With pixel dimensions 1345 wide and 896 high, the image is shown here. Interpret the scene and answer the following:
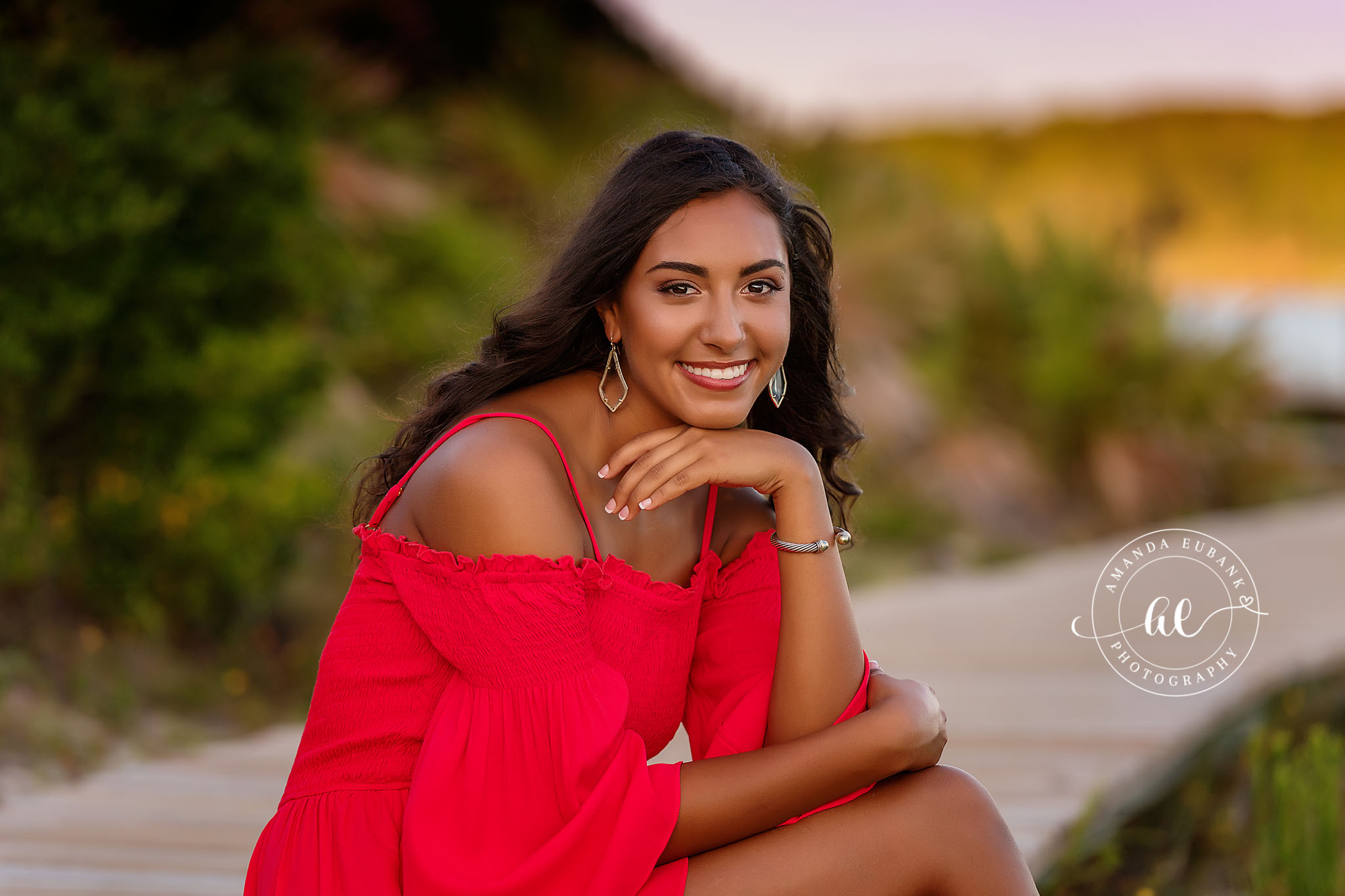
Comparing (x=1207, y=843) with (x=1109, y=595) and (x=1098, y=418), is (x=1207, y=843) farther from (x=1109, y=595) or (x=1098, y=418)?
(x=1098, y=418)

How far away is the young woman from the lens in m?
1.57

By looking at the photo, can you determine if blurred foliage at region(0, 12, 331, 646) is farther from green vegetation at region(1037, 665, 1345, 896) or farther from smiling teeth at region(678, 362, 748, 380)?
green vegetation at region(1037, 665, 1345, 896)

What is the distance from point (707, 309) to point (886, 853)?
30.9 inches

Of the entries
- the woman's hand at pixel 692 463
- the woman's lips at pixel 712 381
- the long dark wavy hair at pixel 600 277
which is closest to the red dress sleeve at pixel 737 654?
the woman's hand at pixel 692 463

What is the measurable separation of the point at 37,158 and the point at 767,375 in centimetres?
257

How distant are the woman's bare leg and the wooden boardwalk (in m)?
0.98

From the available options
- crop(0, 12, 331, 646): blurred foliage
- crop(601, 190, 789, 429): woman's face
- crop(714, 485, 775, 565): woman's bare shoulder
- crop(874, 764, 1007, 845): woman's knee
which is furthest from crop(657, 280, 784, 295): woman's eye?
crop(0, 12, 331, 646): blurred foliage

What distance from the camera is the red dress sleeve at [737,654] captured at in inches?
75.4

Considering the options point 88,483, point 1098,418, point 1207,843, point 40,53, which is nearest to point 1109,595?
point 1207,843

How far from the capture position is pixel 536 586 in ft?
5.26

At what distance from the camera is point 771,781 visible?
1.66 metres
